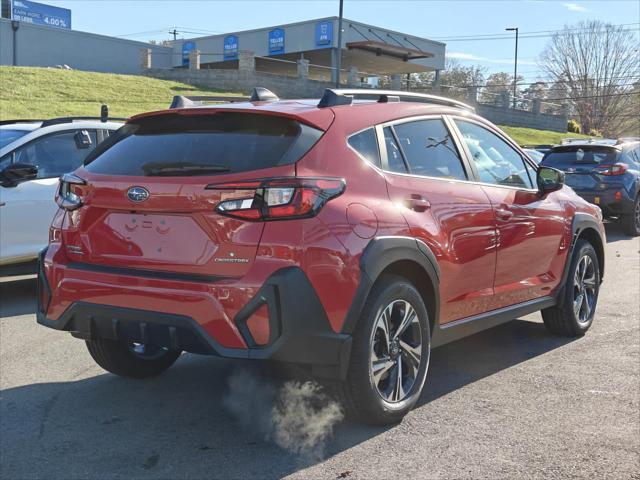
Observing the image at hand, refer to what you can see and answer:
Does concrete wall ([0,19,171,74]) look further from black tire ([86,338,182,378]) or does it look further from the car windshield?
black tire ([86,338,182,378])

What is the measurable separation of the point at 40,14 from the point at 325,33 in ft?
131

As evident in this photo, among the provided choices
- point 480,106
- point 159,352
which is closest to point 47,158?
point 159,352

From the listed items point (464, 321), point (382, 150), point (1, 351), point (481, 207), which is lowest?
point (1, 351)

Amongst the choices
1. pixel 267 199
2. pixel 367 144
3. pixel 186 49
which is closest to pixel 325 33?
pixel 186 49

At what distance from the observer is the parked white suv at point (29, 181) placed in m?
7.40

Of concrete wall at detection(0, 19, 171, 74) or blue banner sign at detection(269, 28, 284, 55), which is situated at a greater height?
blue banner sign at detection(269, 28, 284, 55)

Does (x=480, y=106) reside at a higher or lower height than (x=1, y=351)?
higher

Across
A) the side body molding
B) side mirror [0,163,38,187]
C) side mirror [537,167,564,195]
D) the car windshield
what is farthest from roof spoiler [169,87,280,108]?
the car windshield

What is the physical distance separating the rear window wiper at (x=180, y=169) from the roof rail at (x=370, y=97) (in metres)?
0.78

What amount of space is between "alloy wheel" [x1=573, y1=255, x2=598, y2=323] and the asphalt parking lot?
344 mm

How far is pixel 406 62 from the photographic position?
55719 millimetres

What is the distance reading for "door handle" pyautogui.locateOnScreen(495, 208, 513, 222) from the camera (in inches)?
194

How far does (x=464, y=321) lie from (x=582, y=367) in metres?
1.20

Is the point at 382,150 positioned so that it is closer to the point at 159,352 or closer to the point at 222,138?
the point at 222,138
